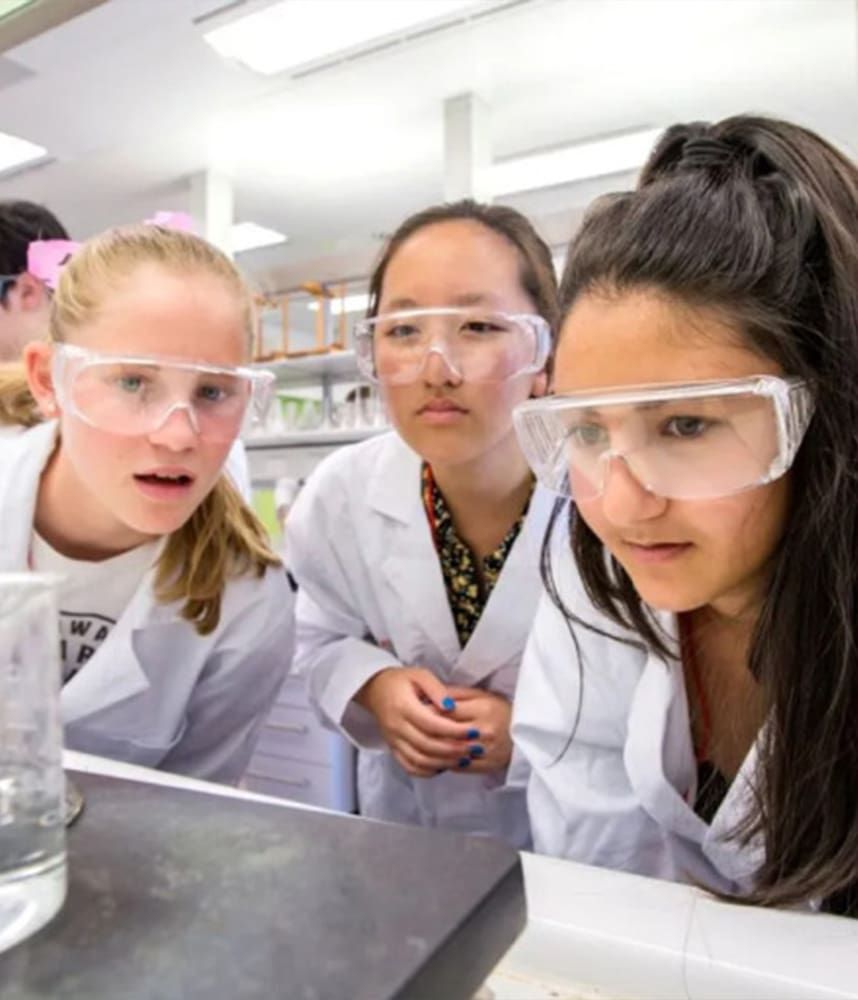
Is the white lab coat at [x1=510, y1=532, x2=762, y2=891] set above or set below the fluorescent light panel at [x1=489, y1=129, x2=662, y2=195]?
below

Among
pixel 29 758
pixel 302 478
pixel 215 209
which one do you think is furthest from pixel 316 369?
pixel 29 758

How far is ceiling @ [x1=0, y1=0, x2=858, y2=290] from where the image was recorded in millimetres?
790

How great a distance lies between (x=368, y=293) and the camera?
1.53m

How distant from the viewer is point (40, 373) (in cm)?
117

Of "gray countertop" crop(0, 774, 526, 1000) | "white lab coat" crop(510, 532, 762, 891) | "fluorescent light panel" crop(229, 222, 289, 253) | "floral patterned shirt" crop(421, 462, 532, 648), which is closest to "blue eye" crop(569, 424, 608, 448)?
"white lab coat" crop(510, 532, 762, 891)

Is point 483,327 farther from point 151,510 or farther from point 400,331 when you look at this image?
point 151,510

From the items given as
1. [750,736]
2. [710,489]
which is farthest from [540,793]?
[710,489]

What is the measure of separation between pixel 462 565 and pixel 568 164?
10.2ft

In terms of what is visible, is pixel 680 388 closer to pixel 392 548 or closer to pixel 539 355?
pixel 539 355

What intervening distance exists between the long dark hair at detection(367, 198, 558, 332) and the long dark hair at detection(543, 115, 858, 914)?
540 millimetres

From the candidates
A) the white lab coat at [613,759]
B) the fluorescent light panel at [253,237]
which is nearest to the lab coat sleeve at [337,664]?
the white lab coat at [613,759]

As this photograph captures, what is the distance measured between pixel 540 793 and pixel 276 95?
3.14 m

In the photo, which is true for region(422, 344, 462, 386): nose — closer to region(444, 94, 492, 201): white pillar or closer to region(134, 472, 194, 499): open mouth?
region(134, 472, 194, 499): open mouth

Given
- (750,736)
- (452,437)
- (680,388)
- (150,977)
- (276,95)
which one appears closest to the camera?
(150,977)
